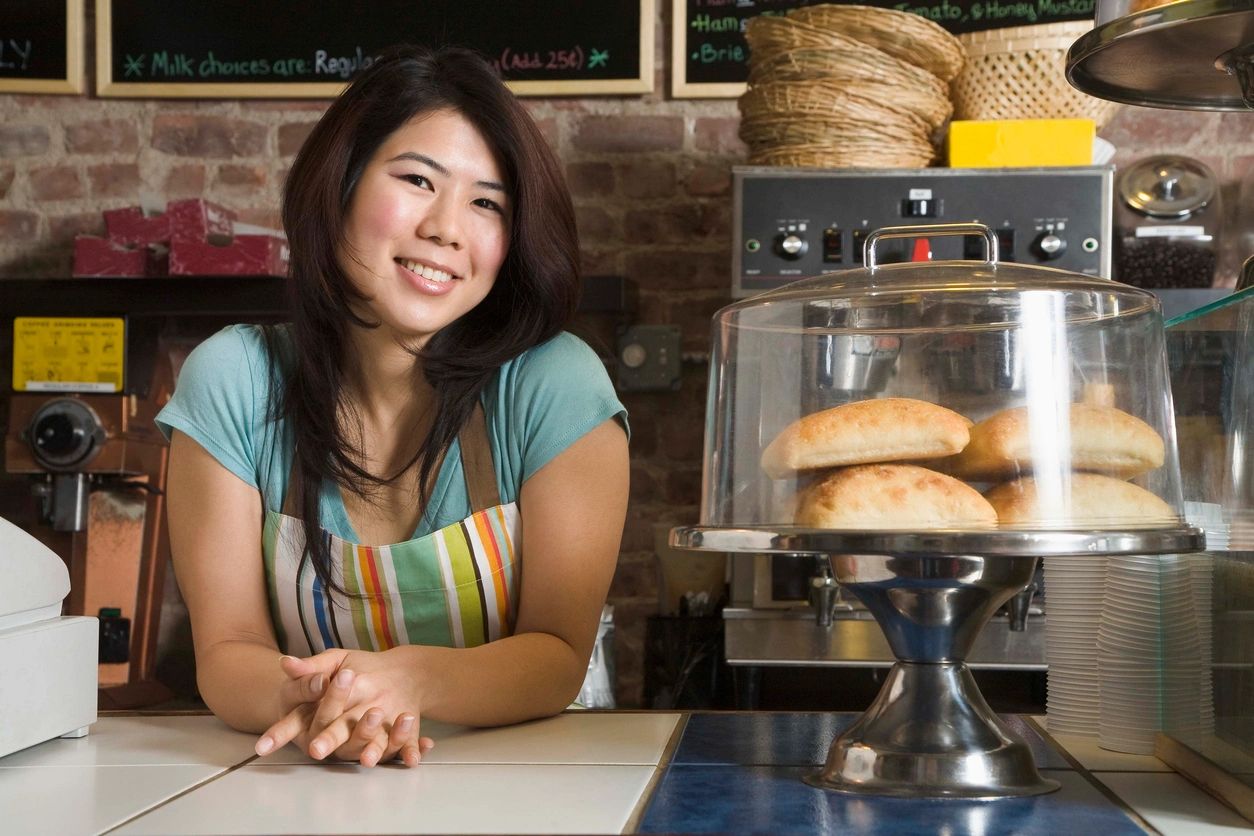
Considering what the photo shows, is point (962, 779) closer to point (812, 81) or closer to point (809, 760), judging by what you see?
point (809, 760)

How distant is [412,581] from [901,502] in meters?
0.75

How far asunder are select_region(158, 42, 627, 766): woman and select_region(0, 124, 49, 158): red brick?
1460 mm

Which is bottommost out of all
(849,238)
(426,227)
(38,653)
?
(38,653)

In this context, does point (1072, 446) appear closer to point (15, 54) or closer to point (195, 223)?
point (195, 223)

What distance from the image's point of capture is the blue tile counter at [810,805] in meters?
0.74

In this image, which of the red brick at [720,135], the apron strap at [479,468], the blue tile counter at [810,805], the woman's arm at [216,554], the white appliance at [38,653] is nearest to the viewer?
the blue tile counter at [810,805]

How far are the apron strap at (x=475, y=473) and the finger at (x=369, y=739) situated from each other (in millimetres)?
487

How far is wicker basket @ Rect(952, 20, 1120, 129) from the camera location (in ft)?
6.95

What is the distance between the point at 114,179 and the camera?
2.67 meters

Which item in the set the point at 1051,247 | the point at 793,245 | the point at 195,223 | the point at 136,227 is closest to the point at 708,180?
the point at 793,245

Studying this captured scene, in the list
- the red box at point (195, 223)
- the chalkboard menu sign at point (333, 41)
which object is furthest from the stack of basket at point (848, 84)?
the red box at point (195, 223)

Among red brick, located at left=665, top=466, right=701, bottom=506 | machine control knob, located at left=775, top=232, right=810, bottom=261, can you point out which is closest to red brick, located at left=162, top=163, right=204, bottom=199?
red brick, located at left=665, top=466, right=701, bottom=506

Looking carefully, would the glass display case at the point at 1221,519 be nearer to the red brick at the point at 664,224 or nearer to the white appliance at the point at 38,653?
the white appliance at the point at 38,653

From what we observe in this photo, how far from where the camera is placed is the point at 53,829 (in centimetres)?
78
